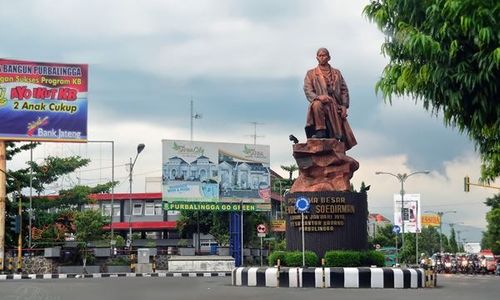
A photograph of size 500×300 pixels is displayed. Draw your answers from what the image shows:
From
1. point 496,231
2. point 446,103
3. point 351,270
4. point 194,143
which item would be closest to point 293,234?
point 351,270

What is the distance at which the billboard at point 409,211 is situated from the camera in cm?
5897

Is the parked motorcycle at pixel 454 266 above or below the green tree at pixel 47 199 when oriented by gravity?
below

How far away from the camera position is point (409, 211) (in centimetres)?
6000

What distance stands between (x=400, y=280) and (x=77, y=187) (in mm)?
38372

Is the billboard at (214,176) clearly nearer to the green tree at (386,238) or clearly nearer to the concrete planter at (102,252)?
the concrete planter at (102,252)

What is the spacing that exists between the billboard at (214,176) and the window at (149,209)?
34229 millimetres

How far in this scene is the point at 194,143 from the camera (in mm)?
50969

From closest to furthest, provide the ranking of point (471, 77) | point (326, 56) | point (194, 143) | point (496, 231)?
point (471, 77) < point (326, 56) < point (194, 143) < point (496, 231)

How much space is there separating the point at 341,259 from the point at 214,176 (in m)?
26.4

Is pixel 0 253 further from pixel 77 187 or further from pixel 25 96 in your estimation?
pixel 77 187

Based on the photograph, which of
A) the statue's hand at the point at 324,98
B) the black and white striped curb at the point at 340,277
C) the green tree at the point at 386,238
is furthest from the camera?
the green tree at the point at 386,238

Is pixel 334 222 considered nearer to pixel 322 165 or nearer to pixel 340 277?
pixel 322 165

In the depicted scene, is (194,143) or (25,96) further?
(194,143)

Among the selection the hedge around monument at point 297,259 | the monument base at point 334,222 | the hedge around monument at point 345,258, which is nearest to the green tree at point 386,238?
→ the monument base at point 334,222
